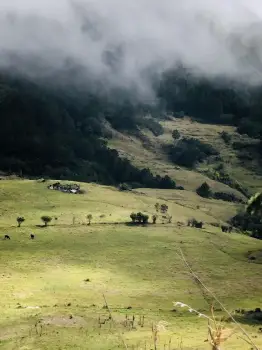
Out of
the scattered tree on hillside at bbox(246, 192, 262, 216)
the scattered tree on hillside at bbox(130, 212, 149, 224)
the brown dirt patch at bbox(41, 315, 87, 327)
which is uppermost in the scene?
the scattered tree on hillside at bbox(246, 192, 262, 216)

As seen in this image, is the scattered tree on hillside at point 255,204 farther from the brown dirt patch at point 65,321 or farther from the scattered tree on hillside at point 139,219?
the scattered tree on hillside at point 139,219

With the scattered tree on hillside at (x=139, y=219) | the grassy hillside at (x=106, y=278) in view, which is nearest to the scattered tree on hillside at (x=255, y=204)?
the grassy hillside at (x=106, y=278)

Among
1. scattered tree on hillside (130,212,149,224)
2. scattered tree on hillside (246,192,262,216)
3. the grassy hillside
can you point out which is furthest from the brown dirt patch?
scattered tree on hillside (130,212,149,224)

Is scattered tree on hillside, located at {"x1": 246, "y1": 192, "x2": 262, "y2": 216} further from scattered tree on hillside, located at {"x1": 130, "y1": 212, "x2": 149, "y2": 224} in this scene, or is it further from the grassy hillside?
scattered tree on hillside, located at {"x1": 130, "y1": 212, "x2": 149, "y2": 224}

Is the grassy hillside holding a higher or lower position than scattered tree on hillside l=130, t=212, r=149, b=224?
lower

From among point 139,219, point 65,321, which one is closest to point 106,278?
point 65,321

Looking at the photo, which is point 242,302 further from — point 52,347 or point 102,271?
point 52,347

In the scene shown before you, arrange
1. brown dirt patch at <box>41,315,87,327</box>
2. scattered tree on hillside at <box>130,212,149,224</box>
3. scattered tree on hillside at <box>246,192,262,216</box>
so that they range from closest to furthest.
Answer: brown dirt patch at <box>41,315,87,327</box> < scattered tree on hillside at <box>246,192,262,216</box> < scattered tree on hillside at <box>130,212,149,224</box>

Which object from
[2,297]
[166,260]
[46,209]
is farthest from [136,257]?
[46,209]
